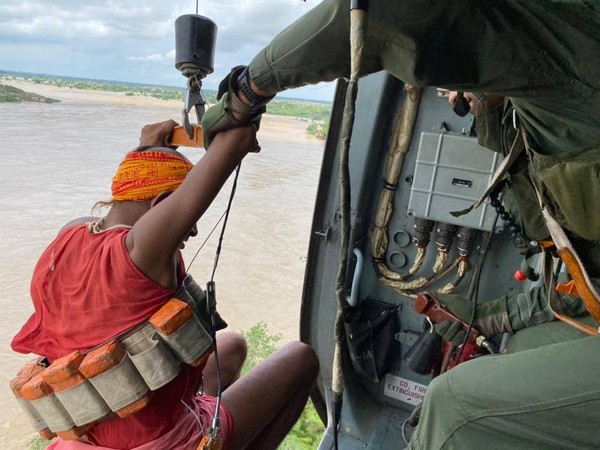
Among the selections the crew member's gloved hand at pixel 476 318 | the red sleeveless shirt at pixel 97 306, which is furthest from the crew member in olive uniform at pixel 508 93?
the crew member's gloved hand at pixel 476 318

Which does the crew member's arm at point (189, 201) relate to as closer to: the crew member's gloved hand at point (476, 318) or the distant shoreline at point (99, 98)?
the crew member's gloved hand at point (476, 318)

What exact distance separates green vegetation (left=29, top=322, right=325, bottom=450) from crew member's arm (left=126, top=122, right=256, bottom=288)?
2.25 meters

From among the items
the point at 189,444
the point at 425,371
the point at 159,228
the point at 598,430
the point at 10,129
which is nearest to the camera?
the point at 598,430

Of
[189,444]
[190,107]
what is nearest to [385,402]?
[189,444]

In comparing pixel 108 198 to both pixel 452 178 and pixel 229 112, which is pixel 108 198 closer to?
pixel 452 178

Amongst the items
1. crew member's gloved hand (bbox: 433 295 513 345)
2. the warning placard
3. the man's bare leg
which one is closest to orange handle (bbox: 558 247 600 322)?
crew member's gloved hand (bbox: 433 295 513 345)

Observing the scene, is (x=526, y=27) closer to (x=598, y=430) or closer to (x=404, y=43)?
(x=404, y=43)

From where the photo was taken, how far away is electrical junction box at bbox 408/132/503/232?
2188 millimetres

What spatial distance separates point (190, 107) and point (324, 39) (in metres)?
0.71

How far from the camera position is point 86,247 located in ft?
5.09

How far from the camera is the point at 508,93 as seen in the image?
41.0 inches

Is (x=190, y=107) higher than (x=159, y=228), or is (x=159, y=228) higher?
(x=190, y=107)

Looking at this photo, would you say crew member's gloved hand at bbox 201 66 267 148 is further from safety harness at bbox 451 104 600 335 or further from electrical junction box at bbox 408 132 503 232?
electrical junction box at bbox 408 132 503 232

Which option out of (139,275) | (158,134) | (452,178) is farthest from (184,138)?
(452,178)
